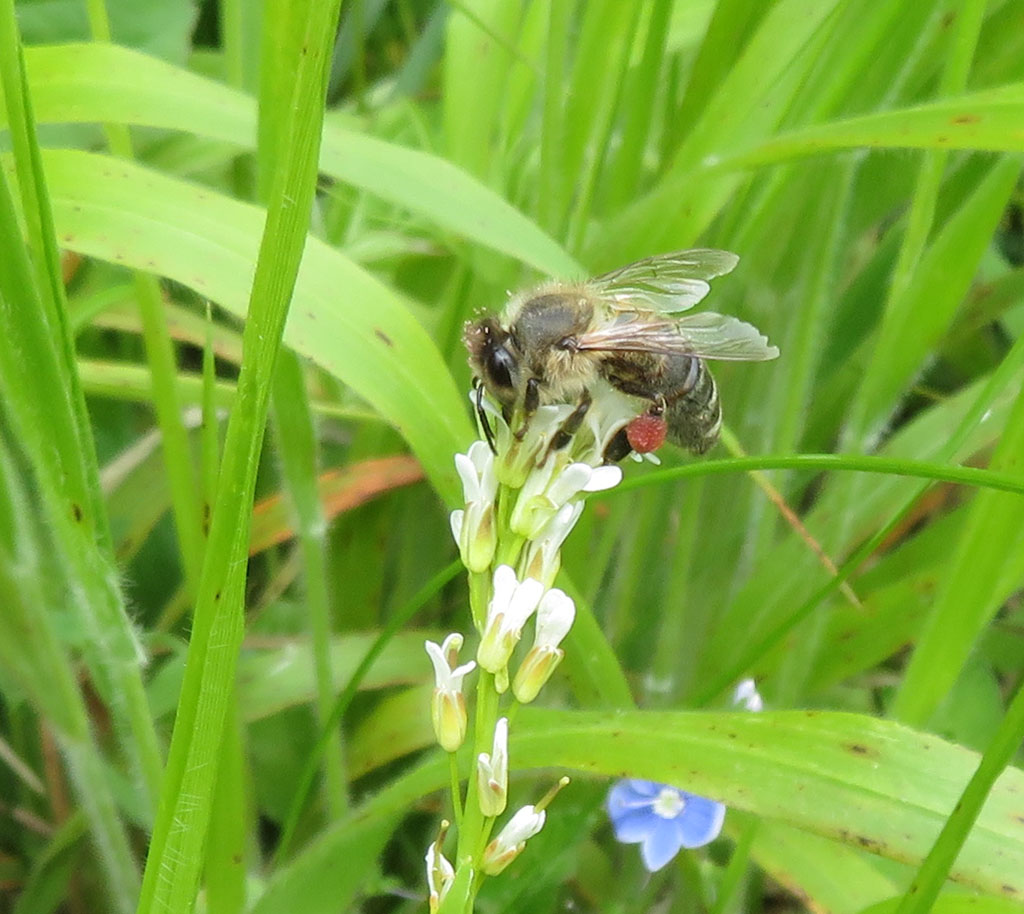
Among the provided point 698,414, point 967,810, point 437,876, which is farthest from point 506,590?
point 698,414

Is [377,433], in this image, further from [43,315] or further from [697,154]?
[43,315]

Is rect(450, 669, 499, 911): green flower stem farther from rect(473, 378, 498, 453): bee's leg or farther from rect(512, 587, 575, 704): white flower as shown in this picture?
rect(473, 378, 498, 453): bee's leg

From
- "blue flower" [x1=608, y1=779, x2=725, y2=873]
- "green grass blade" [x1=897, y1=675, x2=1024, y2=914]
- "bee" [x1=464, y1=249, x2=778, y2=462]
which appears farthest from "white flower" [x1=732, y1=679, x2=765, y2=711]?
"green grass blade" [x1=897, y1=675, x2=1024, y2=914]

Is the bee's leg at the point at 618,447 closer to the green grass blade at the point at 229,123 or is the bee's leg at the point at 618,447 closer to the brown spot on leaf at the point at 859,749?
the green grass blade at the point at 229,123

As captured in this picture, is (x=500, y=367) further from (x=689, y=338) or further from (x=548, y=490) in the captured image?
(x=548, y=490)

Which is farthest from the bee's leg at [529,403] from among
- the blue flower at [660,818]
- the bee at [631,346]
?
the blue flower at [660,818]

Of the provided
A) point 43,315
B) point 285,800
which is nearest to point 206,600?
point 43,315
